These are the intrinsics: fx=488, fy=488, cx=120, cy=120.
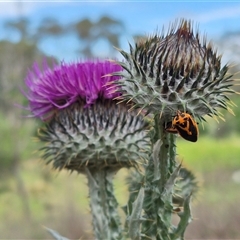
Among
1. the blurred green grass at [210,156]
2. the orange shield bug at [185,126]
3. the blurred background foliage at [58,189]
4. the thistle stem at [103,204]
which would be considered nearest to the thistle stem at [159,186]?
the orange shield bug at [185,126]

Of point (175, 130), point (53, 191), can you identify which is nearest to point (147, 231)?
point (175, 130)

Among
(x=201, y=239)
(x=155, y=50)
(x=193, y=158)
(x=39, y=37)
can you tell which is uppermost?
(x=39, y=37)

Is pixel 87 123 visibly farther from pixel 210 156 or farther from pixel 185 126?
pixel 210 156

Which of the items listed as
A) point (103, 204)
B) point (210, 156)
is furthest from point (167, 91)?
point (210, 156)

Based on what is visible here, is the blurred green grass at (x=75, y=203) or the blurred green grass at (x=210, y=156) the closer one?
the blurred green grass at (x=75, y=203)

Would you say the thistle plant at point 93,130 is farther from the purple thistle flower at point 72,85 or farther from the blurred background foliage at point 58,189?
the blurred background foliage at point 58,189

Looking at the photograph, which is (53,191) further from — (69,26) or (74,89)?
(69,26)

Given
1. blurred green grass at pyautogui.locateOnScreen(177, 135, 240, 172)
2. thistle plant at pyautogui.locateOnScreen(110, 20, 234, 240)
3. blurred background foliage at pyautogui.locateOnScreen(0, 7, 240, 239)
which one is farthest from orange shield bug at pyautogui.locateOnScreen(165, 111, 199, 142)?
blurred green grass at pyautogui.locateOnScreen(177, 135, 240, 172)
